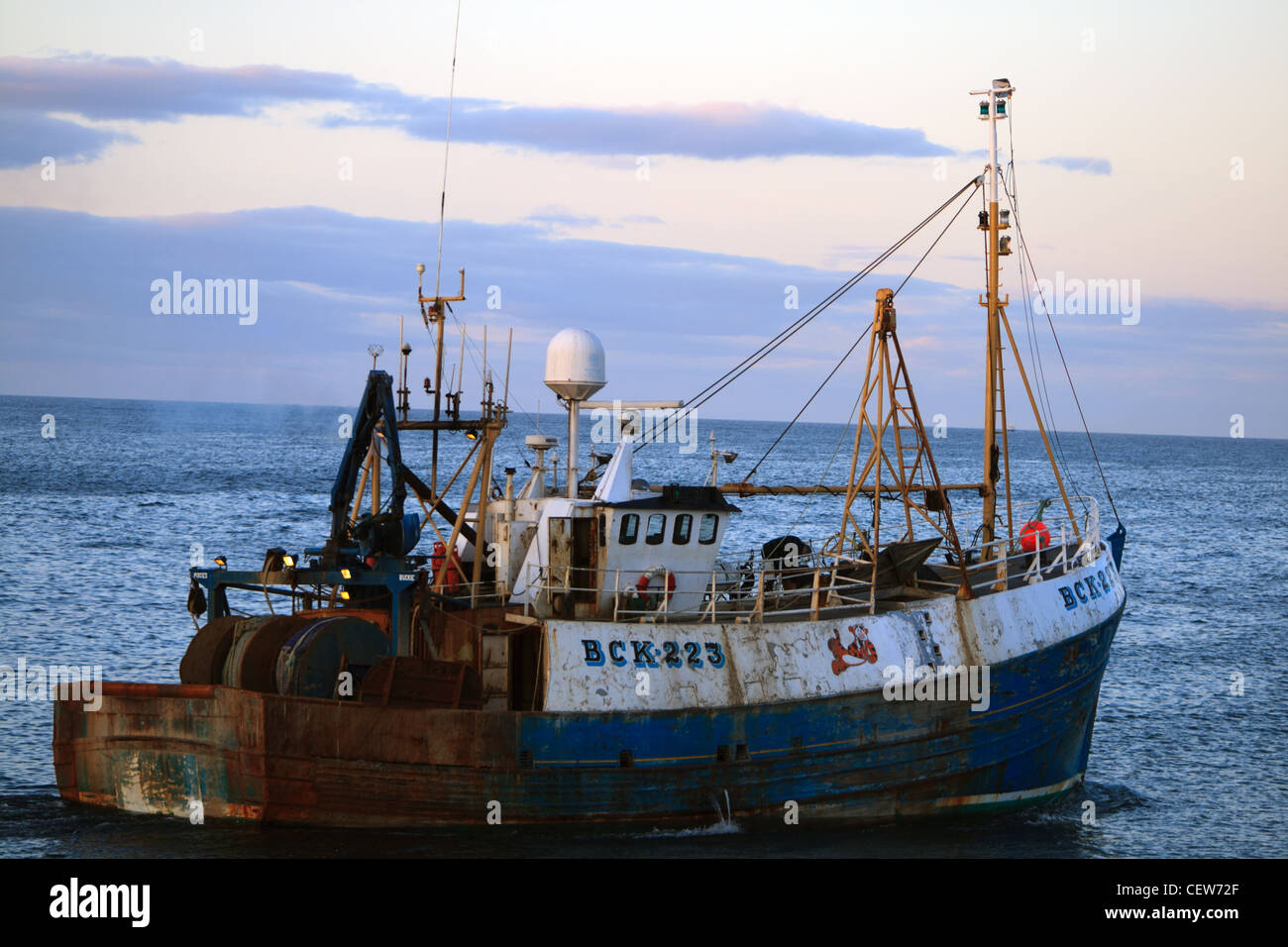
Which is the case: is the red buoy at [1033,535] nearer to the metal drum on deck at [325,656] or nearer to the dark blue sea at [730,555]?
the dark blue sea at [730,555]

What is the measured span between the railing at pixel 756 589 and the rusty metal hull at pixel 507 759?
188cm

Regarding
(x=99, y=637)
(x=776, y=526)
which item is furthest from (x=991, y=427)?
(x=776, y=526)

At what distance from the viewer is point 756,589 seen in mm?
24688

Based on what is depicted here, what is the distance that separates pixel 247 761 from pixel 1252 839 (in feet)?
58.9

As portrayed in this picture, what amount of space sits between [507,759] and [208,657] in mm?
5722

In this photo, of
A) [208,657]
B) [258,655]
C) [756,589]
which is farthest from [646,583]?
[208,657]

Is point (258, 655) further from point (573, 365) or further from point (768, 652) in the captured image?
point (768, 652)

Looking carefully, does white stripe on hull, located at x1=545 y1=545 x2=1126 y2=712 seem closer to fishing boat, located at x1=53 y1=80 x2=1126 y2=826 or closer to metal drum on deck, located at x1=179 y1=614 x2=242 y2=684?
fishing boat, located at x1=53 y1=80 x2=1126 y2=826

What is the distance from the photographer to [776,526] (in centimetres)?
7375

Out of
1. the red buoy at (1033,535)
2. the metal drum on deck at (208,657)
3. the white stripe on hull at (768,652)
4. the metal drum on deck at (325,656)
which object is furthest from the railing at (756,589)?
the metal drum on deck at (208,657)

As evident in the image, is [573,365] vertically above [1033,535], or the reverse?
[573,365]

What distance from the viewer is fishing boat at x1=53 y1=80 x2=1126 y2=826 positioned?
70.4 ft
